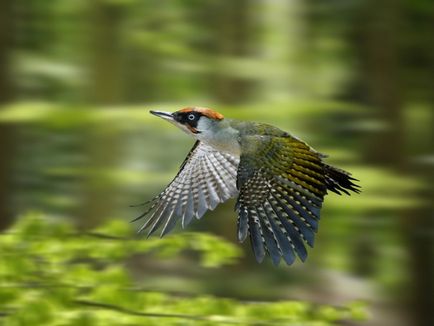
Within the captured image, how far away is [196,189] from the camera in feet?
8.33

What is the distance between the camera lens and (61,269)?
3.28 meters

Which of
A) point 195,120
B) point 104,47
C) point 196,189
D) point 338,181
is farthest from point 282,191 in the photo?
point 104,47

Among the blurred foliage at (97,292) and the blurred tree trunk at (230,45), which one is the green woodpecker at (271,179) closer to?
the blurred foliage at (97,292)

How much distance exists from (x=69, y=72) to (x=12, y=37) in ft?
4.97

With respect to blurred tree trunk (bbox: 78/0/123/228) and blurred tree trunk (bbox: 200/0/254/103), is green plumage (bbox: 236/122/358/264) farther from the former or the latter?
blurred tree trunk (bbox: 200/0/254/103)

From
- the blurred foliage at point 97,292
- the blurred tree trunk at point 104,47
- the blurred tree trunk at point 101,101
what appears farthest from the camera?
the blurred tree trunk at point 104,47

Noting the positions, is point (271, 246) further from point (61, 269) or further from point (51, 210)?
point (51, 210)

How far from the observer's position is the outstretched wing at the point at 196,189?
2.47 m

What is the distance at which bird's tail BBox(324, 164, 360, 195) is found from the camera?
6.57 ft

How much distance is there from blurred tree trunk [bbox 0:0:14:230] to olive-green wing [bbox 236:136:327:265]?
3225 millimetres

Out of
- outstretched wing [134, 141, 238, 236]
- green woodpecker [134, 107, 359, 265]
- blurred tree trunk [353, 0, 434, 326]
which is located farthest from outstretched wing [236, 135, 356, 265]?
blurred tree trunk [353, 0, 434, 326]

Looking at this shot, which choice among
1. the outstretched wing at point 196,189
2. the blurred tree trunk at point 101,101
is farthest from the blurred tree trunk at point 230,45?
the outstretched wing at point 196,189

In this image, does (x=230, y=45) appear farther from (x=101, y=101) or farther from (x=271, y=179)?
(x=271, y=179)

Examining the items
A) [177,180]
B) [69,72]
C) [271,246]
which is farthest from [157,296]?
[69,72]
